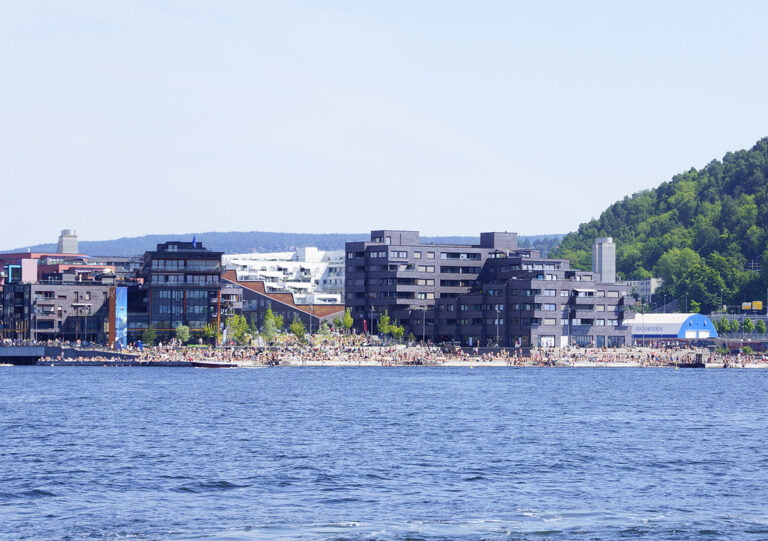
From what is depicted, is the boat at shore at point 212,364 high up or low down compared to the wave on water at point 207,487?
up

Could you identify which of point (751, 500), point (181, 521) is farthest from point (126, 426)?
point (751, 500)


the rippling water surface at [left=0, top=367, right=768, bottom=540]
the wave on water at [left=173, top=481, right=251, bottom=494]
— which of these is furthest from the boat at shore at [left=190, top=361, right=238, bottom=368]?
the wave on water at [left=173, top=481, right=251, bottom=494]

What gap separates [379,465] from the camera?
69000 millimetres

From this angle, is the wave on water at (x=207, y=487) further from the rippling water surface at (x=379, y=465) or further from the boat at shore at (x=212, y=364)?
the boat at shore at (x=212, y=364)

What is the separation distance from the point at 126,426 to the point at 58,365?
108 meters

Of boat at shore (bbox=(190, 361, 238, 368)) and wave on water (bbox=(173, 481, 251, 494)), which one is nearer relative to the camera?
wave on water (bbox=(173, 481, 251, 494))

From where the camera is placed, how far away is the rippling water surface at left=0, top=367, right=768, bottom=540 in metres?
51.6

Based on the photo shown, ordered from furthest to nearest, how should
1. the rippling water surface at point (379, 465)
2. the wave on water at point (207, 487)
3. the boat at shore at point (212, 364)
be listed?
the boat at shore at point (212, 364), the wave on water at point (207, 487), the rippling water surface at point (379, 465)

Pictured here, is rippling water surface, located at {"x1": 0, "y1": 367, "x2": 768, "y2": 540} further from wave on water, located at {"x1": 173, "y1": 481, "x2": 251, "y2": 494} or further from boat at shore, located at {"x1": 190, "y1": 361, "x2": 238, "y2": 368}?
boat at shore, located at {"x1": 190, "y1": 361, "x2": 238, "y2": 368}

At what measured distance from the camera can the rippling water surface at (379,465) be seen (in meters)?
51.6

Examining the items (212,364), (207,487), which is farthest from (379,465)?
(212,364)

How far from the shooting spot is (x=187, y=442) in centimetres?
8025

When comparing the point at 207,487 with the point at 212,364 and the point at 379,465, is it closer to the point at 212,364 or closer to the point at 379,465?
the point at 379,465

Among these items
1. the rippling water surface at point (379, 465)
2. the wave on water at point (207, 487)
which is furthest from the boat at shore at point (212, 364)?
the wave on water at point (207, 487)
